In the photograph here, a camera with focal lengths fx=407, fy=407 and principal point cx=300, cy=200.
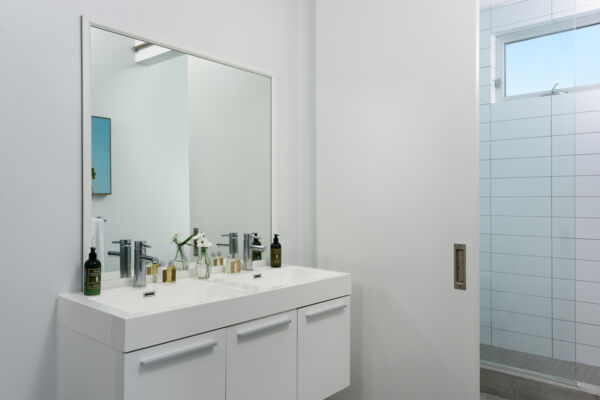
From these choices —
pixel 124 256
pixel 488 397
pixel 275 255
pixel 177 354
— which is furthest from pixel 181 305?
pixel 488 397

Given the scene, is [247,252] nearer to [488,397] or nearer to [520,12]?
[488,397]

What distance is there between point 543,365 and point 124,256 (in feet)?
7.78

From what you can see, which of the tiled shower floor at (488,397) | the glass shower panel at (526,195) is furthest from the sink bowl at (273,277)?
the tiled shower floor at (488,397)

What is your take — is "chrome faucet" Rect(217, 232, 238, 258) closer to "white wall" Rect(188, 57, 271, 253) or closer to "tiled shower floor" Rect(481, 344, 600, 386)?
"white wall" Rect(188, 57, 271, 253)

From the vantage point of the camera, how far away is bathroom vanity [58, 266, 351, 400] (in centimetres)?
118

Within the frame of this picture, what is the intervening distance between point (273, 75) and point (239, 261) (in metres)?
1.05

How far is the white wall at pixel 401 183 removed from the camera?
72.4 inches

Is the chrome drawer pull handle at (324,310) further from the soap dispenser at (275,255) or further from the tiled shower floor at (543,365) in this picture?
the tiled shower floor at (543,365)

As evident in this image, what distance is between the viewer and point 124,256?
1.61 m

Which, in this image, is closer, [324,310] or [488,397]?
[324,310]

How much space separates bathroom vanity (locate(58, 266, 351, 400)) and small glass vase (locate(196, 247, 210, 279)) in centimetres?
4

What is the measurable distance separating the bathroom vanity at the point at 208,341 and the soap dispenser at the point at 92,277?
1.1 inches

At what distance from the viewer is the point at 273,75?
229cm

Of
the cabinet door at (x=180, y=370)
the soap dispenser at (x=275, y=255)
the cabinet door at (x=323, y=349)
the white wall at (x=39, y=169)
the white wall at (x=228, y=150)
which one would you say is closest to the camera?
the cabinet door at (x=180, y=370)
